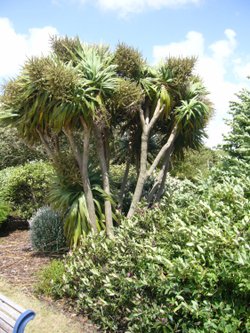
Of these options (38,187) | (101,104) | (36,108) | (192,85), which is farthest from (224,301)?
(38,187)

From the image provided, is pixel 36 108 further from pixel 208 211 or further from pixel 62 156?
pixel 208 211

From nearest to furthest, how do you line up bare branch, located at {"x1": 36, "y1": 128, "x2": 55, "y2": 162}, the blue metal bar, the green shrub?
the blue metal bar, bare branch, located at {"x1": 36, "y1": 128, "x2": 55, "y2": 162}, the green shrub

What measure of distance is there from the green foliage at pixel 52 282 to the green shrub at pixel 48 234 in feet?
5.34

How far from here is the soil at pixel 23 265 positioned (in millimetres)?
5188

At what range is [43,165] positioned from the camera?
10.5 meters

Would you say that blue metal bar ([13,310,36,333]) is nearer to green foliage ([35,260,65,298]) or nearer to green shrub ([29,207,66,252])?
green foliage ([35,260,65,298])

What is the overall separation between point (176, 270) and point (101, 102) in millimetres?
3870

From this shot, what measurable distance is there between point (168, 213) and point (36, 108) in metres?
3.23

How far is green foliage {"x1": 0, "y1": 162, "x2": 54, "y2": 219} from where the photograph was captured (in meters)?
10.0

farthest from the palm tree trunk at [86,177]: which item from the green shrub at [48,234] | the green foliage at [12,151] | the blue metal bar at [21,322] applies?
the green foliage at [12,151]

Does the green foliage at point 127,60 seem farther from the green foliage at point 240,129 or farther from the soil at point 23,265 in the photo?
the soil at point 23,265

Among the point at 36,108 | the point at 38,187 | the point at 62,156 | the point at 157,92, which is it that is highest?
the point at 157,92

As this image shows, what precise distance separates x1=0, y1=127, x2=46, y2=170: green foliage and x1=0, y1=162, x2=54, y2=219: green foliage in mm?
7953

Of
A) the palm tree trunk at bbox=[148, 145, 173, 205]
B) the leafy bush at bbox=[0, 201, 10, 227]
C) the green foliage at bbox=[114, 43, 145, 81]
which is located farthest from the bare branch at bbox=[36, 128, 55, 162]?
the leafy bush at bbox=[0, 201, 10, 227]
